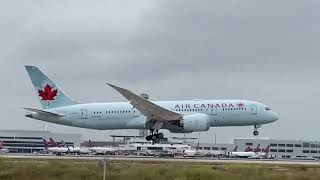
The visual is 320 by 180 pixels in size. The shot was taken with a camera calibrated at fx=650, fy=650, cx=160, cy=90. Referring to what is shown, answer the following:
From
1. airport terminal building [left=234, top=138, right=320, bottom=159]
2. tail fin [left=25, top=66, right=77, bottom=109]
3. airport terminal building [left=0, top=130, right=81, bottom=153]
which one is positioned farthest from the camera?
airport terminal building [left=0, top=130, right=81, bottom=153]

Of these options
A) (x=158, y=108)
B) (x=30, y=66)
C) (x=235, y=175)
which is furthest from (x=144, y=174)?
(x=30, y=66)

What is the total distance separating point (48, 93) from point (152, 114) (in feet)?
38.1

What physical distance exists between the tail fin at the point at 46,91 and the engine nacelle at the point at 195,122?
Answer: 1256cm

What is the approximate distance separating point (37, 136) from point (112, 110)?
137272 millimetres

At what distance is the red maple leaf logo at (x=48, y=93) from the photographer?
222 feet

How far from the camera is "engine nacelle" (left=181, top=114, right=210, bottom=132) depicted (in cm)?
6147

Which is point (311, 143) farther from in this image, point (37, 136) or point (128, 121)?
point (128, 121)

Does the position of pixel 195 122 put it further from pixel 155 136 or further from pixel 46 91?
pixel 46 91

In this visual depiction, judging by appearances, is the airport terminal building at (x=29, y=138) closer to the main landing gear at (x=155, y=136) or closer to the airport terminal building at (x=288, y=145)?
the airport terminal building at (x=288, y=145)

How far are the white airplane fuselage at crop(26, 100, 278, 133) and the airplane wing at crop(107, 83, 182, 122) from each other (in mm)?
747

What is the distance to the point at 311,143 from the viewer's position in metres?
179

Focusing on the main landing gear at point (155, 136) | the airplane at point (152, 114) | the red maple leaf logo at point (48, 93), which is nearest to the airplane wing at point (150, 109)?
the airplane at point (152, 114)

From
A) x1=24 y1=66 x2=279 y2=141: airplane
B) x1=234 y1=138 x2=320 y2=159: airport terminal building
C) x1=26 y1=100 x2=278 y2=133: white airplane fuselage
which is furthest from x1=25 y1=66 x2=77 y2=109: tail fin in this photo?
x1=234 y1=138 x2=320 y2=159: airport terminal building

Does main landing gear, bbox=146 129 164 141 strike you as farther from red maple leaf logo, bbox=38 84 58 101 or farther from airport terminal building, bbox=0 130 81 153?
airport terminal building, bbox=0 130 81 153
